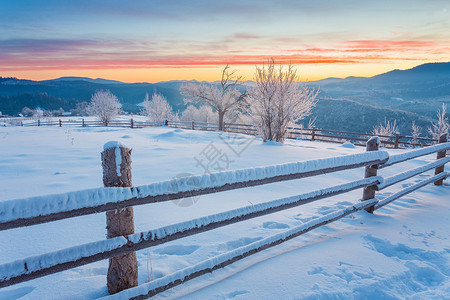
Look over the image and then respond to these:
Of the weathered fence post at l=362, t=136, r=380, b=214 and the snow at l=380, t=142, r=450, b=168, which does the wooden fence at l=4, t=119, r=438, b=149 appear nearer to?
the snow at l=380, t=142, r=450, b=168

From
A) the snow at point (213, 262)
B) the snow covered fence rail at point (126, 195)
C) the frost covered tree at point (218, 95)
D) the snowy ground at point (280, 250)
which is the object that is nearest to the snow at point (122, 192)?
the snow covered fence rail at point (126, 195)

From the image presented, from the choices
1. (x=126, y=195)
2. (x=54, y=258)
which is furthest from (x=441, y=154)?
(x=54, y=258)

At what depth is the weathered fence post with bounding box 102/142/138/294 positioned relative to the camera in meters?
1.87

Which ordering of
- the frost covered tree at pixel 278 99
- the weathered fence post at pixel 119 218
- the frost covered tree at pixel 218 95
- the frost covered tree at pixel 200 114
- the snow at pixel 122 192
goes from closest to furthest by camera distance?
the snow at pixel 122 192
the weathered fence post at pixel 119 218
the frost covered tree at pixel 278 99
the frost covered tree at pixel 218 95
the frost covered tree at pixel 200 114

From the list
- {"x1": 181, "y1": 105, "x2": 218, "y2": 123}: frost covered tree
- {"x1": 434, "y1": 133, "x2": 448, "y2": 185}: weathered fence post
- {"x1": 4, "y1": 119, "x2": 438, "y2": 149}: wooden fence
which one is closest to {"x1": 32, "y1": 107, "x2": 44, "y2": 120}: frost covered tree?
{"x1": 181, "y1": 105, "x2": 218, "y2": 123}: frost covered tree

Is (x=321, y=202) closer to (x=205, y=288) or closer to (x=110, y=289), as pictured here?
(x=205, y=288)

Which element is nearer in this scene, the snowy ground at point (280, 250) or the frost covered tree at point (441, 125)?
the snowy ground at point (280, 250)

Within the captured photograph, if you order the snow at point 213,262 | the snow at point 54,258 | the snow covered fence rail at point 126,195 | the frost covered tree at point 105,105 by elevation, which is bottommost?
the snow at point 213,262

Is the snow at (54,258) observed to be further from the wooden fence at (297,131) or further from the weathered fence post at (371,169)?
the wooden fence at (297,131)

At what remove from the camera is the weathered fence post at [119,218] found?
1873mm

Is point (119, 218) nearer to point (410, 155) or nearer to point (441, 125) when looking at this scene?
point (410, 155)

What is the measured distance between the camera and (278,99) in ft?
46.0

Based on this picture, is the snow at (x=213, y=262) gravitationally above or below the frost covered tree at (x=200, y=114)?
below

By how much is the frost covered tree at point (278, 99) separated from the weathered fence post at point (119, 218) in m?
12.8
